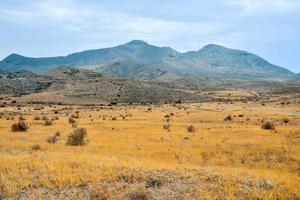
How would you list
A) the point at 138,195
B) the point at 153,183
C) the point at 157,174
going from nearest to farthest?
the point at 138,195 < the point at 153,183 < the point at 157,174

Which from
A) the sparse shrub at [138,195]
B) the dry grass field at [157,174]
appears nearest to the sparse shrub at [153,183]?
the dry grass field at [157,174]

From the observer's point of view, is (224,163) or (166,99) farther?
(166,99)

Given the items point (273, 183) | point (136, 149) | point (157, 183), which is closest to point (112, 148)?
point (136, 149)

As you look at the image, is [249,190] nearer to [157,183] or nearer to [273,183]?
[273,183]

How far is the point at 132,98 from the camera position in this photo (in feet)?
438

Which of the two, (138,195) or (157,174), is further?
(157,174)

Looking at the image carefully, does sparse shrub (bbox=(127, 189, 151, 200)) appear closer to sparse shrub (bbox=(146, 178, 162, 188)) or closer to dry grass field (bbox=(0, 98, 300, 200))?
dry grass field (bbox=(0, 98, 300, 200))

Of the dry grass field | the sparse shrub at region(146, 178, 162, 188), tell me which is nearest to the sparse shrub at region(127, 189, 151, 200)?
the dry grass field

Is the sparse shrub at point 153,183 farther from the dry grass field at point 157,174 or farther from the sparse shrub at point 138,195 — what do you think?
the sparse shrub at point 138,195

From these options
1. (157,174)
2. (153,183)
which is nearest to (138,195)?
(153,183)

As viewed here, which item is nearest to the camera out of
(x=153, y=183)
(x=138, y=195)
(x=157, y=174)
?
(x=138, y=195)

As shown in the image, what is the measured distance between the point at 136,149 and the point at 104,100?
327 ft

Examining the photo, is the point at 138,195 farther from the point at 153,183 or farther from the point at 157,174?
the point at 157,174

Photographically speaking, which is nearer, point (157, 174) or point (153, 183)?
point (153, 183)
